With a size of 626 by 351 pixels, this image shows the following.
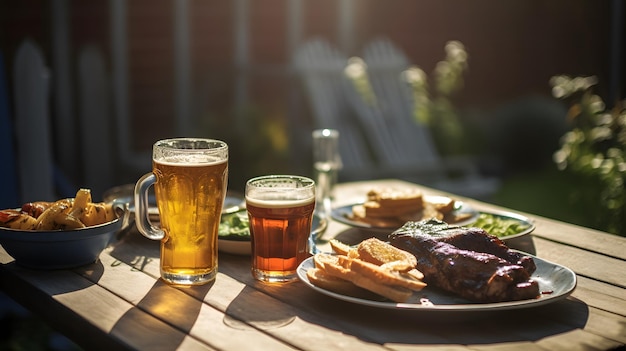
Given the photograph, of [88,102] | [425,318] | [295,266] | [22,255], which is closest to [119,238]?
[22,255]

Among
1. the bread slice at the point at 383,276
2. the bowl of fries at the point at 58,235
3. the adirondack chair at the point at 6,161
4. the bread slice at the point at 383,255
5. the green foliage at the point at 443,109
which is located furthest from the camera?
the green foliage at the point at 443,109

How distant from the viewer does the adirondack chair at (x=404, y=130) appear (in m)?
7.46

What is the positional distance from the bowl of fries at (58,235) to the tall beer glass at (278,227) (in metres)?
0.45

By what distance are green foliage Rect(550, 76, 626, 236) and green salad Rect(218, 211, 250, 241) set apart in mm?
2157

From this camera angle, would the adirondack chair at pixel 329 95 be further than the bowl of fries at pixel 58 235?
Yes

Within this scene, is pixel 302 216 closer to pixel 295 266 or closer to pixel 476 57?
pixel 295 266

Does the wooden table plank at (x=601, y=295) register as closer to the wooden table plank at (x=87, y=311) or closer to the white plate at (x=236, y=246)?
the white plate at (x=236, y=246)

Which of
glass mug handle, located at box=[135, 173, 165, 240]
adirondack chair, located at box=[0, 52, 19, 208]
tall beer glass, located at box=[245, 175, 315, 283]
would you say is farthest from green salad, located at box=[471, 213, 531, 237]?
adirondack chair, located at box=[0, 52, 19, 208]

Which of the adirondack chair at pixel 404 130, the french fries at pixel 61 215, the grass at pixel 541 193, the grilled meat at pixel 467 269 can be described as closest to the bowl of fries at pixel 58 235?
the french fries at pixel 61 215

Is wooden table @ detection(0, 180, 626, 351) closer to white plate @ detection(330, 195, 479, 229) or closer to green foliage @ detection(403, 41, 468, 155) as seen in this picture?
white plate @ detection(330, 195, 479, 229)

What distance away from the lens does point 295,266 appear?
2342 mm

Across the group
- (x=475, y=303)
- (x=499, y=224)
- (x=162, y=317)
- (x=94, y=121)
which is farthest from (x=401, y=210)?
(x=94, y=121)

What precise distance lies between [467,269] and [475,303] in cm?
8

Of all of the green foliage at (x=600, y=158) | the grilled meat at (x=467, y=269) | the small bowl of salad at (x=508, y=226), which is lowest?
the green foliage at (x=600, y=158)
